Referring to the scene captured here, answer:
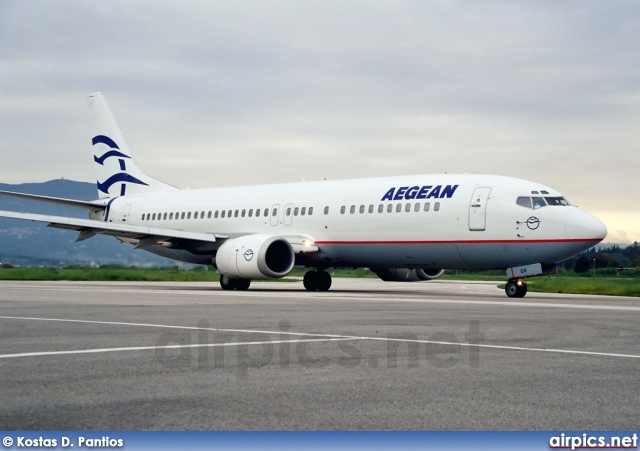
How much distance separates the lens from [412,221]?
1105 inches

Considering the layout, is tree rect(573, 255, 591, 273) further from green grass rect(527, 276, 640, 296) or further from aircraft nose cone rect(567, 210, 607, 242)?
aircraft nose cone rect(567, 210, 607, 242)

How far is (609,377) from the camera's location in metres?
7.50

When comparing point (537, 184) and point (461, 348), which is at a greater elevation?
point (537, 184)

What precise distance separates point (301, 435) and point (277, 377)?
7.30ft

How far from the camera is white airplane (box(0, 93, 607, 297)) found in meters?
25.8

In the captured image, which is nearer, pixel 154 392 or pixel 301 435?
pixel 301 435

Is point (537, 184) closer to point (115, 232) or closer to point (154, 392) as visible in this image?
point (115, 232)

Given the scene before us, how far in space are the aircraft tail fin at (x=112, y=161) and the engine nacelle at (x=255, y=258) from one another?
10.7 meters

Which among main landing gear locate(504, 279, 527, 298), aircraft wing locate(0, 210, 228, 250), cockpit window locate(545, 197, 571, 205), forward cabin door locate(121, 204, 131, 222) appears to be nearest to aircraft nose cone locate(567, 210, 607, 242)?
cockpit window locate(545, 197, 571, 205)

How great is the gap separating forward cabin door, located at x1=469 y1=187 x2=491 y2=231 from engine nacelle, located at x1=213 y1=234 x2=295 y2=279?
669 cm

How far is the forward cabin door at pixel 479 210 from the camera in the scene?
2645cm

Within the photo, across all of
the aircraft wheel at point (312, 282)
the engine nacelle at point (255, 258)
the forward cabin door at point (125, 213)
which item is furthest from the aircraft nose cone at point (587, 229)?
the forward cabin door at point (125, 213)

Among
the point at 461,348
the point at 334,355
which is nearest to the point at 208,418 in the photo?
the point at 334,355

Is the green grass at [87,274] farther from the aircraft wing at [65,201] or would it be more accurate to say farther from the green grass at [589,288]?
the green grass at [589,288]
